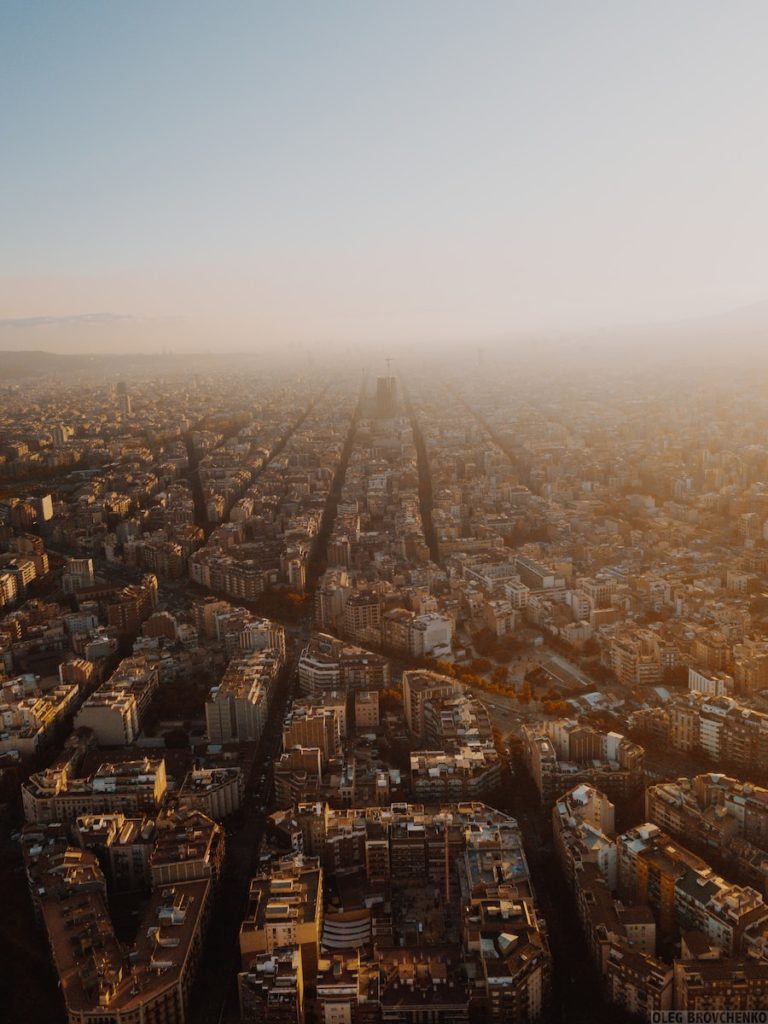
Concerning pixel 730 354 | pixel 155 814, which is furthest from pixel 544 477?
pixel 730 354

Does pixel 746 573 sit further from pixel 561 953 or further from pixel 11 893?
pixel 11 893

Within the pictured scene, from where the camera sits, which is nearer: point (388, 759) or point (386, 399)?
point (388, 759)

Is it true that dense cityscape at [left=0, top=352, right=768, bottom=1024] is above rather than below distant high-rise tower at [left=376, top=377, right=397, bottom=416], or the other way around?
below

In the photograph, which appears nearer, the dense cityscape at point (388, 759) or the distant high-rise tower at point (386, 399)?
the dense cityscape at point (388, 759)

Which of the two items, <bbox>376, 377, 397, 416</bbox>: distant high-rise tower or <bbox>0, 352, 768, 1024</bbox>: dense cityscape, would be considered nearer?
<bbox>0, 352, 768, 1024</bbox>: dense cityscape
